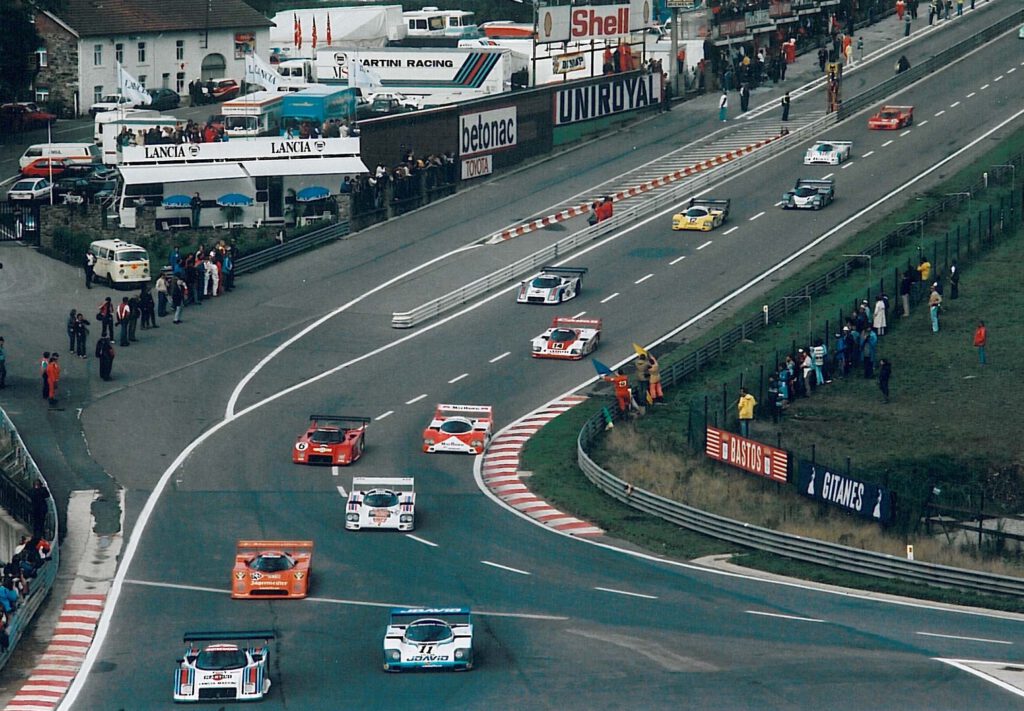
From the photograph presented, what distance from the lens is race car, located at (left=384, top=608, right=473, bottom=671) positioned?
34.2 m

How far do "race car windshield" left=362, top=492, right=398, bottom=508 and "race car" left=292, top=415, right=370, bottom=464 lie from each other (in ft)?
17.0

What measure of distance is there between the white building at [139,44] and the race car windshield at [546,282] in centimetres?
4064

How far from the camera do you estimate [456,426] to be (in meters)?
50.9

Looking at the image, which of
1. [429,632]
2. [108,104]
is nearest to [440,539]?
[429,632]

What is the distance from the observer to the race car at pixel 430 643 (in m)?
34.2

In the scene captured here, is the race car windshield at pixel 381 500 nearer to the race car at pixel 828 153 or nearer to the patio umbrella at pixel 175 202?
the patio umbrella at pixel 175 202

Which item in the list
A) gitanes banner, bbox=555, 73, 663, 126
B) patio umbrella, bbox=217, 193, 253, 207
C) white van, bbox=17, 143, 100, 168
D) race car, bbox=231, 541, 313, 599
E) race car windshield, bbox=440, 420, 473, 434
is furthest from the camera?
gitanes banner, bbox=555, 73, 663, 126

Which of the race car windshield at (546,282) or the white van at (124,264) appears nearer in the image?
the white van at (124,264)

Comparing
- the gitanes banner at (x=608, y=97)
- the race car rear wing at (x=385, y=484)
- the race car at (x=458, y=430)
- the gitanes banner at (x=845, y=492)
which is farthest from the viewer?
the gitanes banner at (x=608, y=97)

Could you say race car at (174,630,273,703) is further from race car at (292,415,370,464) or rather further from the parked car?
the parked car

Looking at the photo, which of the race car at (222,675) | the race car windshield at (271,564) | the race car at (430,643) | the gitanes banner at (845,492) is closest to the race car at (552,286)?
the gitanes banner at (845,492)

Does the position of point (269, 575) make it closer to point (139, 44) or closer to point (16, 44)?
point (16, 44)

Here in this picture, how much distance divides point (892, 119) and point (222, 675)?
65457 mm

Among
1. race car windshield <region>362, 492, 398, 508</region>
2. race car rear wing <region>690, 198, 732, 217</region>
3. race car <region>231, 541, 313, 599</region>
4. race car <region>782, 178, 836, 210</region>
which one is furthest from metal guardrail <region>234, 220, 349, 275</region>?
race car <region>231, 541, 313, 599</region>
